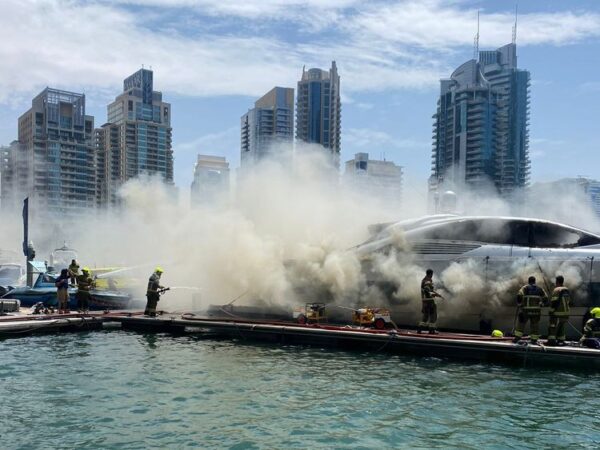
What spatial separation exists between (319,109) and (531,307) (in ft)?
324

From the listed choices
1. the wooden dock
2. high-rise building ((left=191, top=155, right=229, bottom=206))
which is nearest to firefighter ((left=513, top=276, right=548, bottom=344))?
the wooden dock

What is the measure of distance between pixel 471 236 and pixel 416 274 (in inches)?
77.1

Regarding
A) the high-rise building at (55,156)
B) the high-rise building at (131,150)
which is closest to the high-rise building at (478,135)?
the high-rise building at (131,150)

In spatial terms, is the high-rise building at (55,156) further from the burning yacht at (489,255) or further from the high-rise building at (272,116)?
the burning yacht at (489,255)

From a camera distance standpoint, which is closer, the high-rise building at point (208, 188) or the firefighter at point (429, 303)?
the firefighter at point (429, 303)

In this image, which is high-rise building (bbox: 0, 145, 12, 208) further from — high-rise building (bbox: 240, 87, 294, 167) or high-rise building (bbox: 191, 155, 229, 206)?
high-rise building (bbox: 191, 155, 229, 206)

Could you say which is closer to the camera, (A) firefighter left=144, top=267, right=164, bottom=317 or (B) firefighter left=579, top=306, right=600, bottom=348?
(B) firefighter left=579, top=306, right=600, bottom=348

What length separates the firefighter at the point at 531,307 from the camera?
529 inches

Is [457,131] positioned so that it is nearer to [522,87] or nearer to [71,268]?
[522,87]

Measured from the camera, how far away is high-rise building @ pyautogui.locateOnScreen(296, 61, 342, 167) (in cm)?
10881

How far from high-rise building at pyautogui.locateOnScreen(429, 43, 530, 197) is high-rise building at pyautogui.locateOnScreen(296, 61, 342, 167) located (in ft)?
Result: 70.4

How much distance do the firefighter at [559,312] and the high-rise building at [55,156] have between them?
97.5 metres

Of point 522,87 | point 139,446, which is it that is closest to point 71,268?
point 139,446

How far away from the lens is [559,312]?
13227 mm
